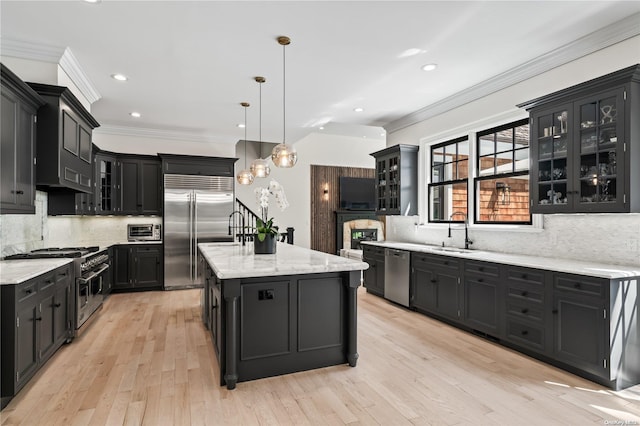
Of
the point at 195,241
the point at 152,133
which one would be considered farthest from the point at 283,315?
the point at 152,133

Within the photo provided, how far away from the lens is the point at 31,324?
2.77 meters

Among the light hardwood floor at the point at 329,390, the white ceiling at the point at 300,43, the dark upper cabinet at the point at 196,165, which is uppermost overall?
the white ceiling at the point at 300,43

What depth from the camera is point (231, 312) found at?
272 centimetres

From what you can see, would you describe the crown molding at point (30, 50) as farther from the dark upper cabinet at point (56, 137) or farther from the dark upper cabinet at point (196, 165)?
the dark upper cabinet at point (196, 165)

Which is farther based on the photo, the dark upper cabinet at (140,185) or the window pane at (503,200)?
the dark upper cabinet at (140,185)

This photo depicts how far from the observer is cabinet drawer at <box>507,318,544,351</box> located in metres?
3.20

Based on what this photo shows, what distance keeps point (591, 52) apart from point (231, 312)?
13.2 ft

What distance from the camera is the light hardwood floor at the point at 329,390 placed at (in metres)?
2.35

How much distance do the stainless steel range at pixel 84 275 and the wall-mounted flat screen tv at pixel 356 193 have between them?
642 centimetres

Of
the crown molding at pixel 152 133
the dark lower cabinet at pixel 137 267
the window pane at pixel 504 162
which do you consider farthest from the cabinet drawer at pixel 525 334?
the crown molding at pixel 152 133

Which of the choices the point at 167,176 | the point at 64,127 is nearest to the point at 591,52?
the point at 64,127

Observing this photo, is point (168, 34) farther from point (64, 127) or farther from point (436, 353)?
point (436, 353)

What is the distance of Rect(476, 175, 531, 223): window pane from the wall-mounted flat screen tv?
552 cm

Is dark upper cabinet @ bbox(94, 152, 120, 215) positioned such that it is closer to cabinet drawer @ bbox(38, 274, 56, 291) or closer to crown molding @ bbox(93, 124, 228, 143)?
crown molding @ bbox(93, 124, 228, 143)
